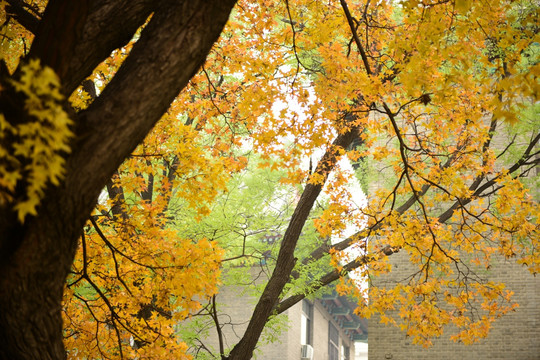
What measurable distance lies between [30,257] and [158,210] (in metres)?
3.99

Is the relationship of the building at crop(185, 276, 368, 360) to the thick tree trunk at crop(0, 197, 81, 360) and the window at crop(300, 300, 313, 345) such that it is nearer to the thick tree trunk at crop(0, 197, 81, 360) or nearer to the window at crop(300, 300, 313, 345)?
the window at crop(300, 300, 313, 345)

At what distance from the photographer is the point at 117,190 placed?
8.78 meters

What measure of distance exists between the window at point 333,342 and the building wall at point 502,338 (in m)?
14.7

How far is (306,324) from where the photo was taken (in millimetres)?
24062

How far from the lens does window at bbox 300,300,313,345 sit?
23.3 metres

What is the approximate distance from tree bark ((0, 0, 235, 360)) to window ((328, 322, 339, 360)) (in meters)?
26.9

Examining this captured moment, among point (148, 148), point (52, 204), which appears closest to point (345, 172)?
point (148, 148)

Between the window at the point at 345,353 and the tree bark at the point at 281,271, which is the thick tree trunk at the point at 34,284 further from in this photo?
the window at the point at 345,353

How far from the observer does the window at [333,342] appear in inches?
1124

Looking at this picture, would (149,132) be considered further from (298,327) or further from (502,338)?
(298,327)

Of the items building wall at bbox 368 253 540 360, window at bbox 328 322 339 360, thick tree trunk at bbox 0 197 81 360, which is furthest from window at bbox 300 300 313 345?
thick tree trunk at bbox 0 197 81 360

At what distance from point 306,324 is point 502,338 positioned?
11704 mm

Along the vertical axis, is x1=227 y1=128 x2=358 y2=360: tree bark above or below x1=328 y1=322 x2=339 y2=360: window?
below

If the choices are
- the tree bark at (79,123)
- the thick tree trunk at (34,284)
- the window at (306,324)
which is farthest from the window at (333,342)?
the thick tree trunk at (34,284)
